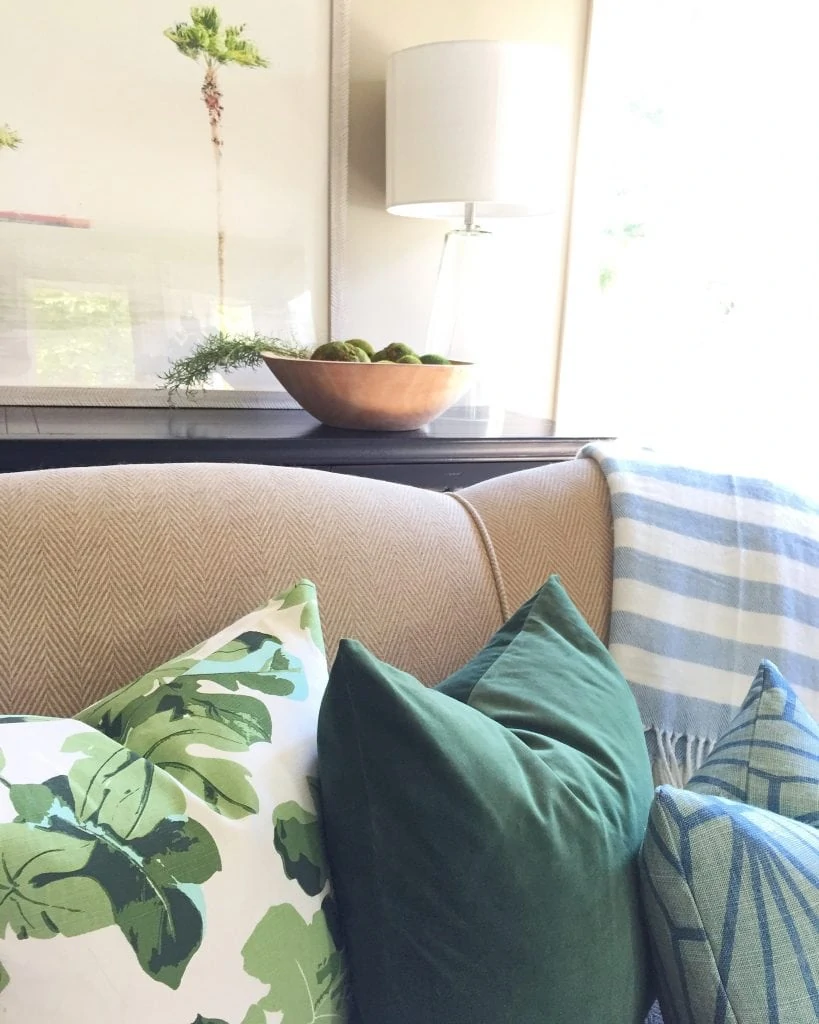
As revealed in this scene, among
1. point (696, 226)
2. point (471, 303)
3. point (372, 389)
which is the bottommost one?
point (372, 389)

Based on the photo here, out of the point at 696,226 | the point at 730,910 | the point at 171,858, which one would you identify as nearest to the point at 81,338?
the point at 696,226

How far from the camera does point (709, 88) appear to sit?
1.72m

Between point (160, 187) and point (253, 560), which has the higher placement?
point (160, 187)

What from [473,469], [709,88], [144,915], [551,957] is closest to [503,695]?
[551,957]

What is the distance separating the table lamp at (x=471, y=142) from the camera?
5.02ft

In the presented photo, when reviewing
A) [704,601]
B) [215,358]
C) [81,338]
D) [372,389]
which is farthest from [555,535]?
[81,338]

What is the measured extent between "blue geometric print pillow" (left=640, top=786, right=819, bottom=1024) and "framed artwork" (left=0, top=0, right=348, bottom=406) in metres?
1.43

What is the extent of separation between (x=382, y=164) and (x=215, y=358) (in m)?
0.62

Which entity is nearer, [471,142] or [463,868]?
[463,868]

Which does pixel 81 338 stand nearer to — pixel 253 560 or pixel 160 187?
pixel 160 187

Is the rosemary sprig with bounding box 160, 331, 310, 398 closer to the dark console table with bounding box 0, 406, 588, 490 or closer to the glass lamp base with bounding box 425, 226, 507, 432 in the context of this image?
the dark console table with bounding box 0, 406, 588, 490

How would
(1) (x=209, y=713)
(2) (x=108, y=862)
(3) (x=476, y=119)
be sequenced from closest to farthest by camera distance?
(2) (x=108, y=862), (1) (x=209, y=713), (3) (x=476, y=119)

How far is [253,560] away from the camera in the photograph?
2.31ft

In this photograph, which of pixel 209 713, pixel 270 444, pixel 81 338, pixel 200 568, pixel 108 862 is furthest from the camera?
pixel 81 338
